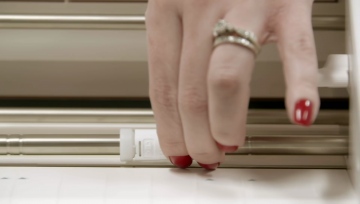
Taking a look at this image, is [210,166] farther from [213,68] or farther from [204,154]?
[213,68]

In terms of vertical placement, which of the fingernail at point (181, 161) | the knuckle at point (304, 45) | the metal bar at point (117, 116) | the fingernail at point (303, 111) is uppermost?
the knuckle at point (304, 45)

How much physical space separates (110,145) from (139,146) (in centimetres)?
6

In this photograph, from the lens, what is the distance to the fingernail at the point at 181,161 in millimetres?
534

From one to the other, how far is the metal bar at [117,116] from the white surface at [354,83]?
16 cm

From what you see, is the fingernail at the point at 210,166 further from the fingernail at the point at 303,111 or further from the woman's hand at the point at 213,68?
the fingernail at the point at 303,111

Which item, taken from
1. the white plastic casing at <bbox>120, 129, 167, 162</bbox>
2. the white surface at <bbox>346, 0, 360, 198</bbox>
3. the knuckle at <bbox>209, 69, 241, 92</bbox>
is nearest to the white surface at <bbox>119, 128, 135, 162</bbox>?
the white plastic casing at <bbox>120, 129, 167, 162</bbox>

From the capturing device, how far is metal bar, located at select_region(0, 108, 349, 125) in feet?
2.21

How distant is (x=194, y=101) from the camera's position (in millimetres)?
448

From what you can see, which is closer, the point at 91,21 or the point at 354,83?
the point at 354,83

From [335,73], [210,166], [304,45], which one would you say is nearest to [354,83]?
[335,73]

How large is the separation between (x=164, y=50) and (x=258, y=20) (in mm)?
131

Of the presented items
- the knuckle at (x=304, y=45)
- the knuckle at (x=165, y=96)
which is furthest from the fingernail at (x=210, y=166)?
the knuckle at (x=304, y=45)

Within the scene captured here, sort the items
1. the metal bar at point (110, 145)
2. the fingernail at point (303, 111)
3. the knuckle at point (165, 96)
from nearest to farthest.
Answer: the fingernail at point (303, 111), the knuckle at point (165, 96), the metal bar at point (110, 145)

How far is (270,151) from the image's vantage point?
0.59m
